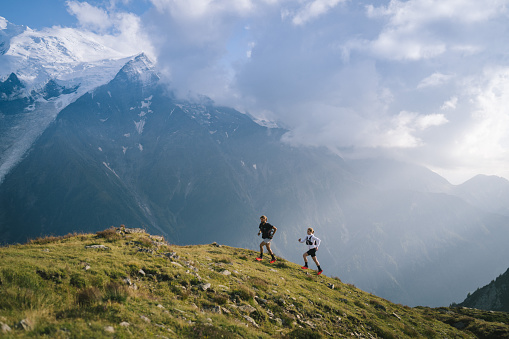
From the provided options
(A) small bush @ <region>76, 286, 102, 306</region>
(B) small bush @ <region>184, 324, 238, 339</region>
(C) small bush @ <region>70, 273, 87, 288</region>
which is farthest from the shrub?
(B) small bush @ <region>184, 324, 238, 339</region>

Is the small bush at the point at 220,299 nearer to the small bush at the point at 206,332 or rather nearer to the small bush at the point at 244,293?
the small bush at the point at 244,293

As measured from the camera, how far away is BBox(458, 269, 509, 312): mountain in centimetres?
10881

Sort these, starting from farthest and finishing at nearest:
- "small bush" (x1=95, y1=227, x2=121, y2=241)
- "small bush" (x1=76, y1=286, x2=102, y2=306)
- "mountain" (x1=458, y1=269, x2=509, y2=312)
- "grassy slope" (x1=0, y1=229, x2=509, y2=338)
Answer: "mountain" (x1=458, y1=269, x2=509, y2=312) < "small bush" (x1=95, y1=227, x2=121, y2=241) < "small bush" (x1=76, y1=286, x2=102, y2=306) < "grassy slope" (x1=0, y1=229, x2=509, y2=338)

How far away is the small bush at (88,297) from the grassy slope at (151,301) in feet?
0.10

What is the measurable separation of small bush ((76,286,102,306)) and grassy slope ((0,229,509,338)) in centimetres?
3

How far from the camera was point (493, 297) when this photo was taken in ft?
375

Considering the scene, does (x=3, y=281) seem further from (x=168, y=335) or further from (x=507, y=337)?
(x=507, y=337)

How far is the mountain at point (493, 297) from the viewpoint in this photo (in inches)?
4284

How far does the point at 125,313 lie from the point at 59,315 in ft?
5.79

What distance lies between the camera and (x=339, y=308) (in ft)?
50.8

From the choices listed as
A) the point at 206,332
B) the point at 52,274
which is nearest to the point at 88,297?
the point at 52,274

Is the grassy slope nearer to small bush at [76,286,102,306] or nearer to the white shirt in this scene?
small bush at [76,286,102,306]

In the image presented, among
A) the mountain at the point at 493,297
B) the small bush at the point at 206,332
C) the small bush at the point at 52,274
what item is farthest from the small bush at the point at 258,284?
the mountain at the point at 493,297

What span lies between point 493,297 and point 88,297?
549 ft
